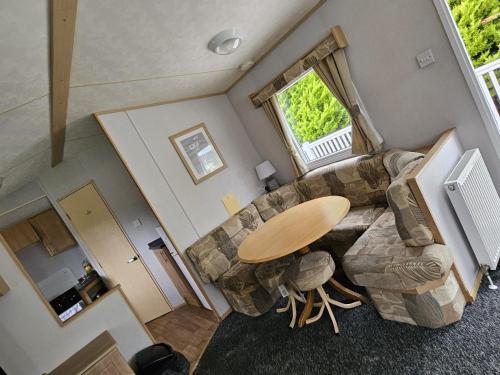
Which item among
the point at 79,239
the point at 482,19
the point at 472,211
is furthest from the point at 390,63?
the point at 79,239

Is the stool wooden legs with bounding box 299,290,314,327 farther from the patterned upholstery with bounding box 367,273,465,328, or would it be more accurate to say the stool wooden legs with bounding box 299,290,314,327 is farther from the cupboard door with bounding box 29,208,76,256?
the cupboard door with bounding box 29,208,76,256

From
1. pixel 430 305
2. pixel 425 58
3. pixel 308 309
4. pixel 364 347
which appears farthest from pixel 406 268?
pixel 425 58

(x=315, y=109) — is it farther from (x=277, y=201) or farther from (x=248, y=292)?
(x=248, y=292)

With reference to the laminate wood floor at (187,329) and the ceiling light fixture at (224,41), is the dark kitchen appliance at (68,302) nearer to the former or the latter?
the laminate wood floor at (187,329)

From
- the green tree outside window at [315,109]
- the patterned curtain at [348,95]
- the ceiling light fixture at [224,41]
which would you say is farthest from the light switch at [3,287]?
the green tree outside window at [315,109]

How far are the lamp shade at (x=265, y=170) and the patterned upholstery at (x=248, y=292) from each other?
136 centimetres

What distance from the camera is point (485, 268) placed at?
189 centimetres

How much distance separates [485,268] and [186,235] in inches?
100

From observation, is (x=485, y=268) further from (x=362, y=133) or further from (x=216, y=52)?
(x=216, y=52)

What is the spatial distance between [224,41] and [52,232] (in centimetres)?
345

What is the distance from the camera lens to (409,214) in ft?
5.46

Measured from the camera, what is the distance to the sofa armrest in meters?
1.54

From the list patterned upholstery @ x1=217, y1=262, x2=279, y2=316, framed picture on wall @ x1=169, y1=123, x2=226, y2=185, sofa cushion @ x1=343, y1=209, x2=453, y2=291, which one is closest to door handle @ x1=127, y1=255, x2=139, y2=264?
framed picture on wall @ x1=169, y1=123, x2=226, y2=185

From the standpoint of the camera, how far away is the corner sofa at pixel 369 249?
164cm
